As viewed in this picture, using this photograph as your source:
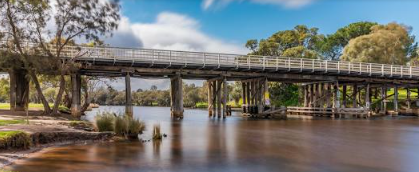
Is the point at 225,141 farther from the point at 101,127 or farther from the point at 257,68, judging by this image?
the point at 257,68

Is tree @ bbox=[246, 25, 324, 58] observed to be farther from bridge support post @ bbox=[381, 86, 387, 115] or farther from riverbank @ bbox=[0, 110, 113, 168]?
riverbank @ bbox=[0, 110, 113, 168]

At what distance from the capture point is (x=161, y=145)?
16.4 metres

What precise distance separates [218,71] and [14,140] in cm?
2617

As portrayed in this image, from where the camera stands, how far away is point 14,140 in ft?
43.5

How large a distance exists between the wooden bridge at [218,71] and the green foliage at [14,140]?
14.5 m

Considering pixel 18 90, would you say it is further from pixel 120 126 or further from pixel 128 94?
pixel 120 126

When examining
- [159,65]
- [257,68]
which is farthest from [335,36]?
[159,65]

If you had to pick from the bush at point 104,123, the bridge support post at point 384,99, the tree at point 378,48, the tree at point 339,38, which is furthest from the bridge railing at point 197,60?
the tree at point 339,38

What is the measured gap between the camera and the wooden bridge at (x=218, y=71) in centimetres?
3184

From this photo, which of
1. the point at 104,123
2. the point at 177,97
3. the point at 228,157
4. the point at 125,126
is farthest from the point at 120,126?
the point at 177,97

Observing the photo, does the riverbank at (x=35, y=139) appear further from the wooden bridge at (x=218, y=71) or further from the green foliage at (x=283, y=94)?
the green foliage at (x=283, y=94)

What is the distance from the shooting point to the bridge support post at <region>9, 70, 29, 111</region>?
30.7m

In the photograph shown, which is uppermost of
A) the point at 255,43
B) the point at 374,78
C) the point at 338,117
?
the point at 255,43

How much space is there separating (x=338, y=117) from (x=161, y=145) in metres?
32.9
